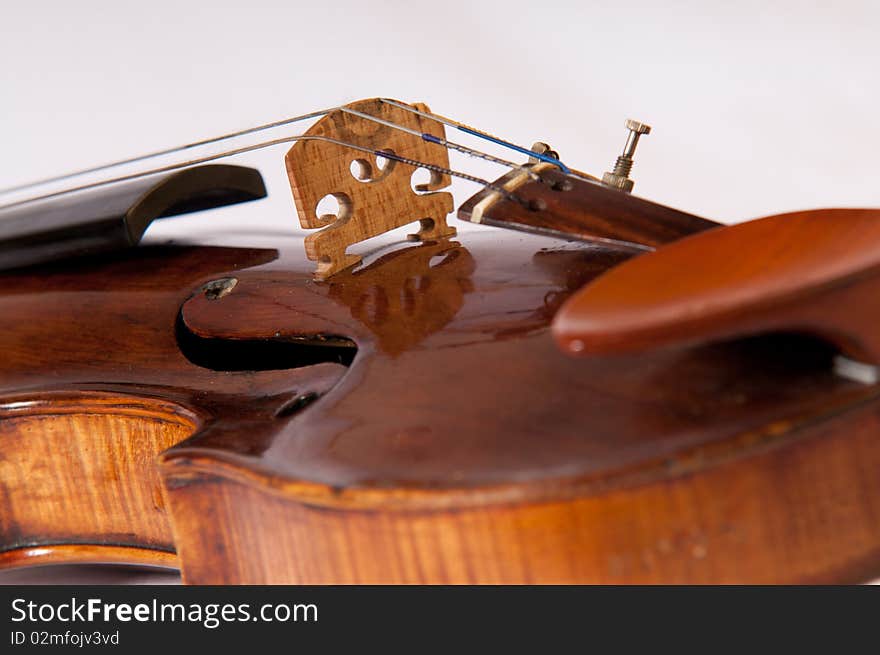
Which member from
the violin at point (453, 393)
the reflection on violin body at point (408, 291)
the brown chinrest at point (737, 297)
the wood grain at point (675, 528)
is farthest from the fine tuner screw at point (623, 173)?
the wood grain at point (675, 528)

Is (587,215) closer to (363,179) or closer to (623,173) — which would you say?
(623,173)

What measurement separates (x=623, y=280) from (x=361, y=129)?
2.13ft

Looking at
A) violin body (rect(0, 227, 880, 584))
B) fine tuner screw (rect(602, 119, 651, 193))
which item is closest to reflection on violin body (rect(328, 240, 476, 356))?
violin body (rect(0, 227, 880, 584))

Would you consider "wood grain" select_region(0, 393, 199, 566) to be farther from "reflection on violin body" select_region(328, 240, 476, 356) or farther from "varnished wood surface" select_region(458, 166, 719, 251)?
"varnished wood surface" select_region(458, 166, 719, 251)

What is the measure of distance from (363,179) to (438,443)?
677 millimetres

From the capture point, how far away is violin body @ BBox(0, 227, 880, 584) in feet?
2.86

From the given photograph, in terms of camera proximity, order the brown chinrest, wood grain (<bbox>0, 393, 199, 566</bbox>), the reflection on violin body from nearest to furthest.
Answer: the brown chinrest, the reflection on violin body, wood grain (<bbox>0, 393, 199, 566</bbox>)

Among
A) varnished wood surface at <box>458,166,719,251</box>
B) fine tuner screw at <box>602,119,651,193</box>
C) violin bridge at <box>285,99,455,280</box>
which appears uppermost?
violin bridge at <box>285,99,455,280</box>

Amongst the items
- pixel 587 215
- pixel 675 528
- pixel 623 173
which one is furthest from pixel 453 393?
pixel 623 173

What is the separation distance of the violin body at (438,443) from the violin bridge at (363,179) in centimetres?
8

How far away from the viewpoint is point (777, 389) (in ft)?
2.98

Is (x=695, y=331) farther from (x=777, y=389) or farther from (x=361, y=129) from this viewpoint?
(x=361, y=129)

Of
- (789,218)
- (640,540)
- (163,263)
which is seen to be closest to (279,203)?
(163,263)

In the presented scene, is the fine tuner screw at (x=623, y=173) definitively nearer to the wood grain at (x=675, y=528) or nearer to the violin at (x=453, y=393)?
the violin at (x=453, y=393)
